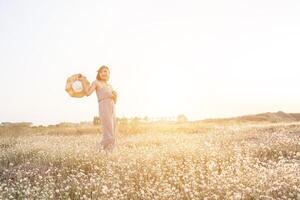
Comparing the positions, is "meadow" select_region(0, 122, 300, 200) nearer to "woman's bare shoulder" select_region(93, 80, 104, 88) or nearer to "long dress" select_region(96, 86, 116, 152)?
"long dress" select_region(96, 86, 116, 152)

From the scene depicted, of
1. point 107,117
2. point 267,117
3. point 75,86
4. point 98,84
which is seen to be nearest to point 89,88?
point 98,84

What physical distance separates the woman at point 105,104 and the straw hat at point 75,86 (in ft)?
0.43

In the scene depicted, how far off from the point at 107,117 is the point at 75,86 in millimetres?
1309

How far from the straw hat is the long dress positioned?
0.57 metres

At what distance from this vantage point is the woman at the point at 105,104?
12977mm

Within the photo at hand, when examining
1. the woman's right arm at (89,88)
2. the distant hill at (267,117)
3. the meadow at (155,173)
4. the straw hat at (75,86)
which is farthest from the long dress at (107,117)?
the distant hill at (267,117)

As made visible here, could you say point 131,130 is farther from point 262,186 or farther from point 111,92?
point 262,186

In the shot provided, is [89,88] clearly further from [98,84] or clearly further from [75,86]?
[75,86]

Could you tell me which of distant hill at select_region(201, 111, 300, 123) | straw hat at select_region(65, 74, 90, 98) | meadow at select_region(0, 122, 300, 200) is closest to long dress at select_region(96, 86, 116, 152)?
straw hat at select_region(65, 74, 90, 98)

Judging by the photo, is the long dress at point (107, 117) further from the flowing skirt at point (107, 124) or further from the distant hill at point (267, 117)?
the distant hill at point (267, 117)

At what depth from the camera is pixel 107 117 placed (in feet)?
42.7

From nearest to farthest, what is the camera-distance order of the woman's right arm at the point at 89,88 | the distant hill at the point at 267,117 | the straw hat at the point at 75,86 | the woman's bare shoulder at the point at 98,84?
the straw hat at the point at 75,86 → the woman's right arm at the point at 89,88 → the woman's bare shoulder at the point at 98,84 → the distant hill at the point at 267,117

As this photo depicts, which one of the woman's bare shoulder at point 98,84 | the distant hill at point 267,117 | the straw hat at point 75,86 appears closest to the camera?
the straw hat at point 75,86

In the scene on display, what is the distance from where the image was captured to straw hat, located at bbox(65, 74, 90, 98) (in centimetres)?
1273
